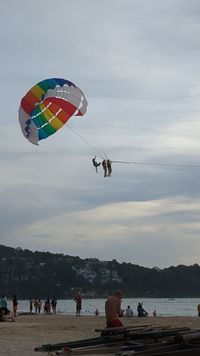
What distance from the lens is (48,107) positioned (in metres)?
20.8

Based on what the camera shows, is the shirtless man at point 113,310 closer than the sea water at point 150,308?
Yes

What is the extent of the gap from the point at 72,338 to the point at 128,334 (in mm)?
6441

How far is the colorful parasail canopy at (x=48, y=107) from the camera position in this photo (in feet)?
66.9

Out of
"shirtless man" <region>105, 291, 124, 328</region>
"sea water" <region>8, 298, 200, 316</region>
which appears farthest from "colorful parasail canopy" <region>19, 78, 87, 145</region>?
"sea water" <region>8, 298, 200, 316</region>

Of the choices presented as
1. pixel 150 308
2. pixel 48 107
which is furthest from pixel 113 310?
pixel 150 308

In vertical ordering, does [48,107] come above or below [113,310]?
above

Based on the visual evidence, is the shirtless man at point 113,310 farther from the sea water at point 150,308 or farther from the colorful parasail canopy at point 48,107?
the sea water at point 150,308

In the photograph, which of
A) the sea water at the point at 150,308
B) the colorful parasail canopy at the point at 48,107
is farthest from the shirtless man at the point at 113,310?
the sea water at the point at 150,308

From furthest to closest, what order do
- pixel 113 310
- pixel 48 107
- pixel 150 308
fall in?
pixel 150 308 → pixel 48 107 → pixel 113 310

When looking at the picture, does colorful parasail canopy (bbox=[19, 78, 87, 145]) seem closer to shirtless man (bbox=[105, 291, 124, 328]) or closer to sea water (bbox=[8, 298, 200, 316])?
shirtless man (bbox=[105, 291, 124, 328])

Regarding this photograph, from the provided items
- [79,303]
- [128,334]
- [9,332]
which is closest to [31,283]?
[79,303]

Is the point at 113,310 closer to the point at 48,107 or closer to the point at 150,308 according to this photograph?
the point at 48,107

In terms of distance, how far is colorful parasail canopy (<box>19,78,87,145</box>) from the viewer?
66.9ft

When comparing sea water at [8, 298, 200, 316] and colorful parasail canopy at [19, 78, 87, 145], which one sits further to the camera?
sea water at [8, 298, 200, 316]
